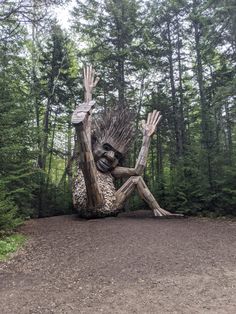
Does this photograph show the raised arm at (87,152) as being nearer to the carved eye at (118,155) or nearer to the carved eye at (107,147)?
the carved eye at (107,147)

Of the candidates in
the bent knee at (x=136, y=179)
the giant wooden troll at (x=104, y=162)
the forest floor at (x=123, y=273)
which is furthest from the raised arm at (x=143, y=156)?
the forest floor at (x=123, y=273)

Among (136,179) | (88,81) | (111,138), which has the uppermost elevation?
(88,81)

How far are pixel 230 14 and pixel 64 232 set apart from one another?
25.6 feet

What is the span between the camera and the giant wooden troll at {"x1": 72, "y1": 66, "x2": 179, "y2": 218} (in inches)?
302

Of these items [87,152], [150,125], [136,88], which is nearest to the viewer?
[87,152]

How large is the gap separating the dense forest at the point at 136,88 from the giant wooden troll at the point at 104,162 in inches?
60.6

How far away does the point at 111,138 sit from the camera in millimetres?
9641

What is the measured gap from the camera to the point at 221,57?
10109 millimetres

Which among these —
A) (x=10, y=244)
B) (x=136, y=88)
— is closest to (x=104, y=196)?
(x=10, y=244)

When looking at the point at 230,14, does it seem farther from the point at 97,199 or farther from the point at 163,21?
the point at 97,199

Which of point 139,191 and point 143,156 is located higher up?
point 143,156

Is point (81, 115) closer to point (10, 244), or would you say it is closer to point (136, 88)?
point (10, 244)

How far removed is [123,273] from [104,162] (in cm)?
570

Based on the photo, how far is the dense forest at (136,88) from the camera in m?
8.41
